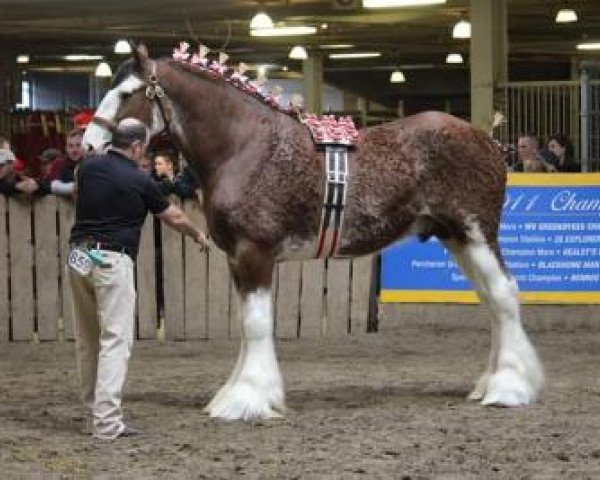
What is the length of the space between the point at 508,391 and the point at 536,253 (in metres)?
4.08

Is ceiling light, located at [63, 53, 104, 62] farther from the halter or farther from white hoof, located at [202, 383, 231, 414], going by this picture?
white hoof, located at [202, 383, 231, 414]

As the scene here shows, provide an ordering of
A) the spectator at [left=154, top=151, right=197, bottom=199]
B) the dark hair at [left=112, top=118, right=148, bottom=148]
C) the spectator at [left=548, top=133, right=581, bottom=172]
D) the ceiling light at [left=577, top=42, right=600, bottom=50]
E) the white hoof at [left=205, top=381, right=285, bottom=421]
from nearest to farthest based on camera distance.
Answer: the dark hair at [left=112, top=118, right=148, bottom=148]
the white hoof at [left=205, top=381, right=285, bottom=421]
the spectator at [left=154, top=151, right=197, bottom=199]
the spectator at [left=548, top=133, right=581, bottom=172]
the ceiling light at [left=577, top=42, right=600, bottom=50]

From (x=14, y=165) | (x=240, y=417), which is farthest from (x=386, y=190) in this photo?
(x=14, y=165)

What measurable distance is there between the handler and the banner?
5023 millimetres

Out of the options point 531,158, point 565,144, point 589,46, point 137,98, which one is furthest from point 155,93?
point 589,46

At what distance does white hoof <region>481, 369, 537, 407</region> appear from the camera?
25.8ft

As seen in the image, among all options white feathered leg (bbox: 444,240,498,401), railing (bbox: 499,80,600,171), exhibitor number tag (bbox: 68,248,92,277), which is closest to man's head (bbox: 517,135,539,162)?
railing (bbox: 499,80,600,171)

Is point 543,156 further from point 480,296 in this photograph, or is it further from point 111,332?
point 111,332

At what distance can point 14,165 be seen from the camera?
475 inches

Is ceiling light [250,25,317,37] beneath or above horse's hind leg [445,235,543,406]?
above

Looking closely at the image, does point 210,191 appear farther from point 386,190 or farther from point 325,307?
point 325,307

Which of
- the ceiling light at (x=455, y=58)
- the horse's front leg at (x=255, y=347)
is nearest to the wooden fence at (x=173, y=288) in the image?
the horse's front leg at (x=255, y=347)

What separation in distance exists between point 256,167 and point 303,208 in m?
0.38

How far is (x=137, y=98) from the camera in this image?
7738 millimetres
